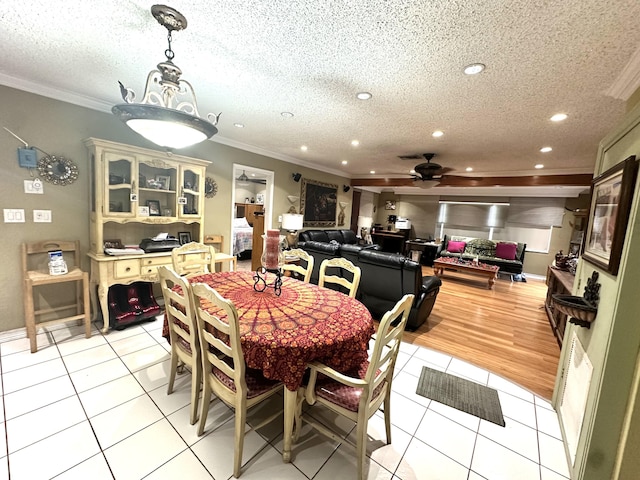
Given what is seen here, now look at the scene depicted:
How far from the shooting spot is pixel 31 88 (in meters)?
2.35

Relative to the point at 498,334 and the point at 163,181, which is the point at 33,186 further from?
the point at 498,334

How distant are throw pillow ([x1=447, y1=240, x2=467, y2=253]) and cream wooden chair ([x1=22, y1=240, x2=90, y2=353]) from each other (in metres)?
7.61

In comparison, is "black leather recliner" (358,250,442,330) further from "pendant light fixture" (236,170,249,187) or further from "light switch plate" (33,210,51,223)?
"pendant light fixture" (236,170,249,187)

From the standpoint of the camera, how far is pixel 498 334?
332 cm

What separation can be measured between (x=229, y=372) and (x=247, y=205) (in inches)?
271

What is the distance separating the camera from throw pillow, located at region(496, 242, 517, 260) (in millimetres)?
6624

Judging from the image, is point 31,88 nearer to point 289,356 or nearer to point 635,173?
point 289,356

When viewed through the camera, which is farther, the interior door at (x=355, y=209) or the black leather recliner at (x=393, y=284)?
the interior door at (x=355, y=209)

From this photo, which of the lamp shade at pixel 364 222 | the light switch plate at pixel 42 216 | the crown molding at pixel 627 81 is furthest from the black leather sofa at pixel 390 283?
the lamp shade at pixel 364 222

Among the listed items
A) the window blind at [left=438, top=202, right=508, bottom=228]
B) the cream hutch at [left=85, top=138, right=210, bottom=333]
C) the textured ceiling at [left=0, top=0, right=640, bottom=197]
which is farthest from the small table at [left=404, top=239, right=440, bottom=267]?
the cream hutch at [left=85, top=138, right=210, bottom=333]

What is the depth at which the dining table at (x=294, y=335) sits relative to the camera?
129 cm

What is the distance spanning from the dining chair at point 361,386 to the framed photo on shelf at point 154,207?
273 centimetres

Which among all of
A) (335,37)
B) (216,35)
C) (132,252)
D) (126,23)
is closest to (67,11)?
(126,23)

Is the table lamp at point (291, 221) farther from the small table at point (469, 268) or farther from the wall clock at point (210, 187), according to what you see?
the small table at point (469, 268)
